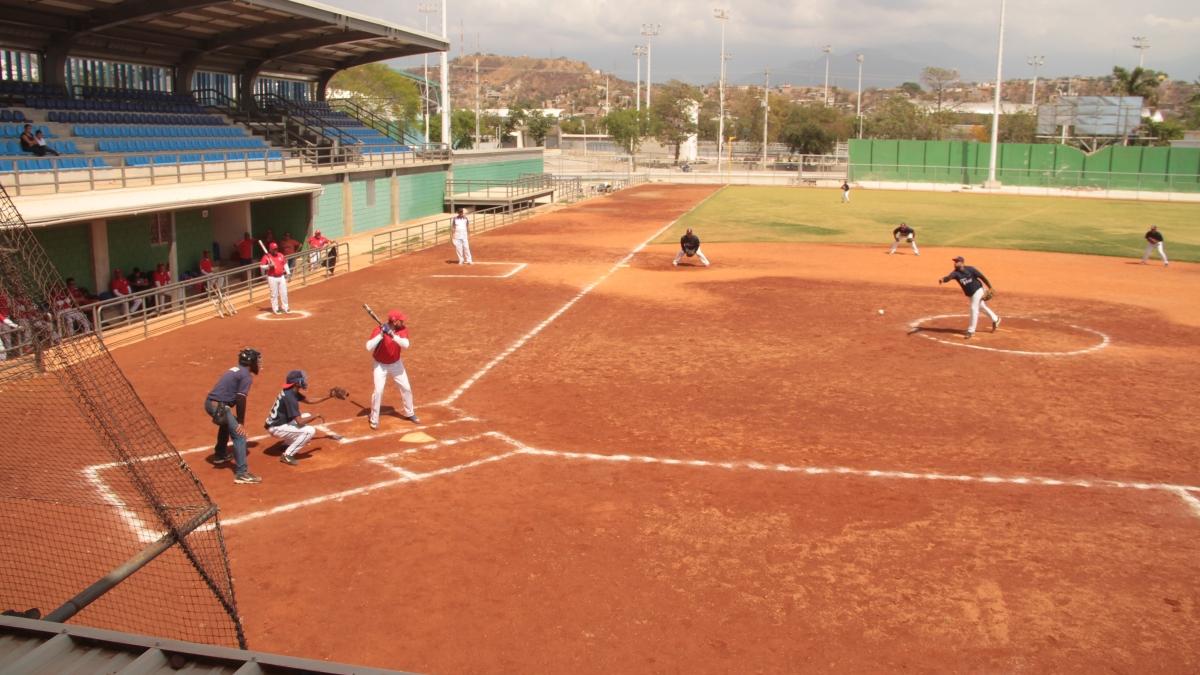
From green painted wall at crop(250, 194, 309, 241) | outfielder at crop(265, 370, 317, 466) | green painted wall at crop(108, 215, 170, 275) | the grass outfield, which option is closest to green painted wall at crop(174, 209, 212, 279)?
green painted wall at crop(108, 215, 170, 275)

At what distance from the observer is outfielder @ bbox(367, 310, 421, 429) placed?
47.2 ft

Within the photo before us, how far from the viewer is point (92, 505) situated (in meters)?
11.6

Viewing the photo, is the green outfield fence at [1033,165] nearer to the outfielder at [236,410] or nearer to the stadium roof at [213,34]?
the stadium roof at [213,34]

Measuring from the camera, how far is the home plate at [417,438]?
554 inches

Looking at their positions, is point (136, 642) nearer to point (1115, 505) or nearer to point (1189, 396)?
point (1115, 505)

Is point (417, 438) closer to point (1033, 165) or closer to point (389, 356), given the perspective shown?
point (389, 356)

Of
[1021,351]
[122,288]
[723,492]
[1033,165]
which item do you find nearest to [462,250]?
[122,288]

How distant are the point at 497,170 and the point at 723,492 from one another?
177 ft

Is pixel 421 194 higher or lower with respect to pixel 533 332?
higher

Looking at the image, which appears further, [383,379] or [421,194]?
[421,194]

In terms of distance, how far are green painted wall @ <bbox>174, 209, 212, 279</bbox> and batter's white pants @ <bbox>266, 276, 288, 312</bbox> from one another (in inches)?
279

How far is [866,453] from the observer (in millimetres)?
13523

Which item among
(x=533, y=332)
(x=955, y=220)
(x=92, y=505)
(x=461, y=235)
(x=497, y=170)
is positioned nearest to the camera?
(x=92, y=505)

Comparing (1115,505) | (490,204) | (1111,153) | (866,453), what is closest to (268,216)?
(490,204)
